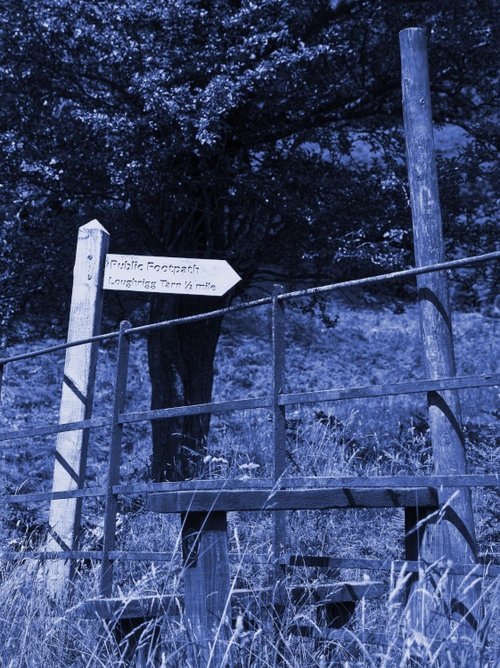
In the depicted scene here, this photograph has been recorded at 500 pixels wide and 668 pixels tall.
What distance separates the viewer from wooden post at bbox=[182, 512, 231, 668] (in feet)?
13.3

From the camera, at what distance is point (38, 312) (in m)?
13.6

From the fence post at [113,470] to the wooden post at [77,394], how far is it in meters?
0.63

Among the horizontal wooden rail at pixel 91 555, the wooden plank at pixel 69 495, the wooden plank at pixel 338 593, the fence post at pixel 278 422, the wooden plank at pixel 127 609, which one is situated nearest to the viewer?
the wooden plank at pixel 127 609

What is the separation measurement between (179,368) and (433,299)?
587cm

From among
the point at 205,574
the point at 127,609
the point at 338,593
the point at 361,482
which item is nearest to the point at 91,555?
the point at 127,609

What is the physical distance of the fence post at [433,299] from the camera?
18.2 feet

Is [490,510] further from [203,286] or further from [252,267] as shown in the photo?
[252,267]

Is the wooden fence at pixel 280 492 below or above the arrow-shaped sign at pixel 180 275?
below

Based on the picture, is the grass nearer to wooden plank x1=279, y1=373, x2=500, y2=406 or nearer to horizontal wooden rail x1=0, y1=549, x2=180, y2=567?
horizontal wooden rail x1=0, y1=549, x2=180, y2=567

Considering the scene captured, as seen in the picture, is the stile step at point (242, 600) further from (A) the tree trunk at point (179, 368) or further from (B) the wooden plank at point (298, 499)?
(A) the tree trunk at point (179, 368)

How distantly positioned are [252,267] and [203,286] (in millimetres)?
5523

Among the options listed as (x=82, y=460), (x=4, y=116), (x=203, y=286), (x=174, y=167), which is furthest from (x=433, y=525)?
(x=4, y=116)

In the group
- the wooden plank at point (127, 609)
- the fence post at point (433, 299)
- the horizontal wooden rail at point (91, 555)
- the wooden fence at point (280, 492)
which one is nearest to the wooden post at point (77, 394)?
the horizontal wooden rail at point (91, 555)

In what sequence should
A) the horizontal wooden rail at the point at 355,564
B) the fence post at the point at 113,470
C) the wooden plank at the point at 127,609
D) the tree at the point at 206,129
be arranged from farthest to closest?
the tree at the point at 206,129 < the fence post at the point at 113,470 < the wooden plank at the point at 127,609 < the horizontal wooden rail at the point at 355,564
